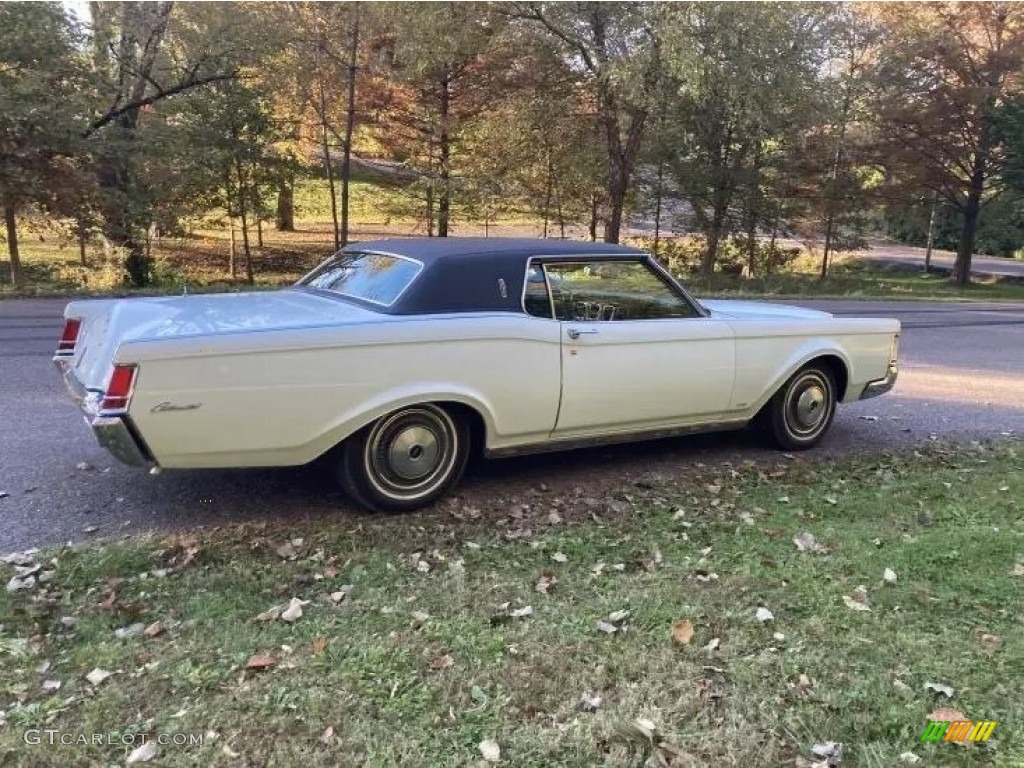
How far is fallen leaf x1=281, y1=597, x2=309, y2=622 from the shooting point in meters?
3.25

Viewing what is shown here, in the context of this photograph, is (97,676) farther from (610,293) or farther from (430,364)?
(610,293)

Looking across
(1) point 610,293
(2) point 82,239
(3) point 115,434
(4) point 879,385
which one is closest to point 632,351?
(1) point 610,293

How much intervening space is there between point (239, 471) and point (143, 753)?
264 cm

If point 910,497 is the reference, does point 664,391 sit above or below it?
above

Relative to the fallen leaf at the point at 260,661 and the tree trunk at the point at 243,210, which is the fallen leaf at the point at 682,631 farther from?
the tree trunk at the point at 243,210

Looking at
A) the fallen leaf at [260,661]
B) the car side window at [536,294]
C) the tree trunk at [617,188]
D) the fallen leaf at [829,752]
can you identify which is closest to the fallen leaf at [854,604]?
the fallen leaf at [829,752]

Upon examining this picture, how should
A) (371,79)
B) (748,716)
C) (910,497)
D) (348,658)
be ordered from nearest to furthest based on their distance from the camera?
(748,716) → (348,658) → (910,497) → (371,79)

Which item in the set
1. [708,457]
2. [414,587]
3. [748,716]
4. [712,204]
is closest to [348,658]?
[414,587]

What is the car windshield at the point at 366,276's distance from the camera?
455cm

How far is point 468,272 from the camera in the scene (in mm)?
4594

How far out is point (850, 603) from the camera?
3.49 m

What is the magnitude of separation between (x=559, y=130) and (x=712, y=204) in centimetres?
606

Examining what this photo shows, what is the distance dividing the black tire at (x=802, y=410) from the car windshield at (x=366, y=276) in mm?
2698

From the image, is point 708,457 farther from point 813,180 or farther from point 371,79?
point 813,180
